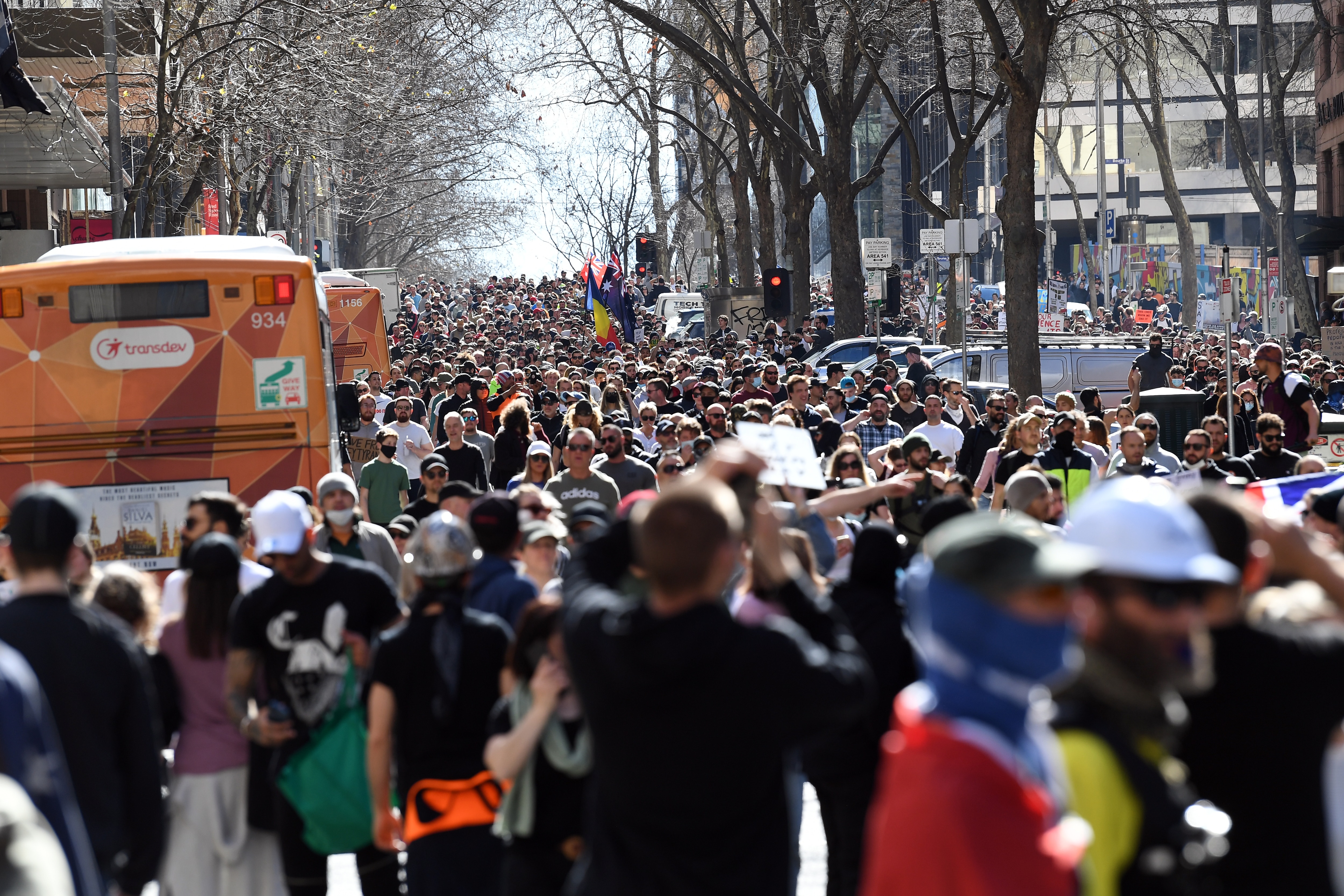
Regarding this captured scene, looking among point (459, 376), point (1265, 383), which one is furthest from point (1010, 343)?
point (459, 376)

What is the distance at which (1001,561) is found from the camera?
2887 millimetres

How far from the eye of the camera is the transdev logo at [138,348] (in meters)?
11.9

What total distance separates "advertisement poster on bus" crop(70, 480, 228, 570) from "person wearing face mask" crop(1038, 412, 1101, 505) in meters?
5.94

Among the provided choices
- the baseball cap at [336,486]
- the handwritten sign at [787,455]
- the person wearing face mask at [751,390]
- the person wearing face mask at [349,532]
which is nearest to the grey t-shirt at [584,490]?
the person wearing face mask at [349,532]

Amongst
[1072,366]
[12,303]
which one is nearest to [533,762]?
[12,303]

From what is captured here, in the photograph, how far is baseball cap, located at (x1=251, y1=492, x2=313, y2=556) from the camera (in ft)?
18.5

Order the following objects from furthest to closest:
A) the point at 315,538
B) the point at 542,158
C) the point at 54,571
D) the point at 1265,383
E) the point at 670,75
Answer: the point at 542,158, the point at 670,75, the point at 1265,383, the point at 315,538, the point at 54,571

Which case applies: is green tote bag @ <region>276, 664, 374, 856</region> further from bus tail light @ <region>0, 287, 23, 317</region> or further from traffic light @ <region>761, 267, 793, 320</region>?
traffic light @ <region>761, 267, 793, 320</region>

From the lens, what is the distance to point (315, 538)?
927cm

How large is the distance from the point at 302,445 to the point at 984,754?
9.80m

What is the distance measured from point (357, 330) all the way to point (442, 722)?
2502 centimetres

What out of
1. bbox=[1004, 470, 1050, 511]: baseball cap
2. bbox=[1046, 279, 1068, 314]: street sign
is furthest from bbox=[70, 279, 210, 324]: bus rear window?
bbox=[1046, 279, 1068, 314]: street sign

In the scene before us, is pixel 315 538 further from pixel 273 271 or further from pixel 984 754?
pixel 984 754

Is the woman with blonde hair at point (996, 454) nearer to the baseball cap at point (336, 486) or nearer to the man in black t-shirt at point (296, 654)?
the baseball cap at point (336, 486)
